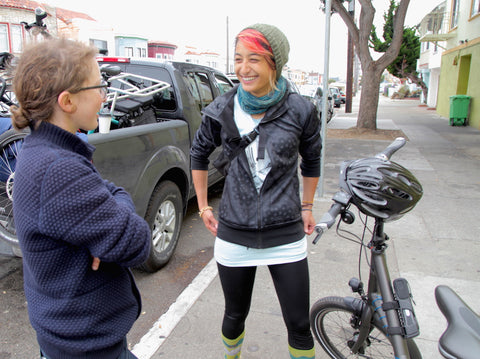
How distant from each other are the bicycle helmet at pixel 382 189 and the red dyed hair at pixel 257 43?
67 cm

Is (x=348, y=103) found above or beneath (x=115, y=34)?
beneath

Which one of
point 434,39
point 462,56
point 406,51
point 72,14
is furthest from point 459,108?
point 72,14

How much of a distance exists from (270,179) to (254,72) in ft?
1.64

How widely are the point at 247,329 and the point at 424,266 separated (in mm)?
1955

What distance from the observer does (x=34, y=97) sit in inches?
46.7

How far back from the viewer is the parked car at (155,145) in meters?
3.10

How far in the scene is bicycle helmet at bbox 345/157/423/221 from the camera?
1.72m

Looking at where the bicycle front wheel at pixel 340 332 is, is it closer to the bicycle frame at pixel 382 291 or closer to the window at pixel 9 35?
the bicycle frame at pixel 382 291

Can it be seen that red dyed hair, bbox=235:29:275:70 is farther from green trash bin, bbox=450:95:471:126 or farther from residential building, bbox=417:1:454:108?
residential building, bbox=417:1:454:108

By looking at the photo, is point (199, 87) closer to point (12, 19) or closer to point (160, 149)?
point (160, 149)

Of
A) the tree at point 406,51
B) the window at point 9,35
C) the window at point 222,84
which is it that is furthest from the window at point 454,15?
the window at point 9,35

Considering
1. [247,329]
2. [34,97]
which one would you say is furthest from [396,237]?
[34,97]

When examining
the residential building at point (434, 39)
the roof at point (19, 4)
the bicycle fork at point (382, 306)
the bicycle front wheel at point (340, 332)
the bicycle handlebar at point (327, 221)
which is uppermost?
the roof at point (19, 4)

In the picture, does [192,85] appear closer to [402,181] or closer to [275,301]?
[275,301]
